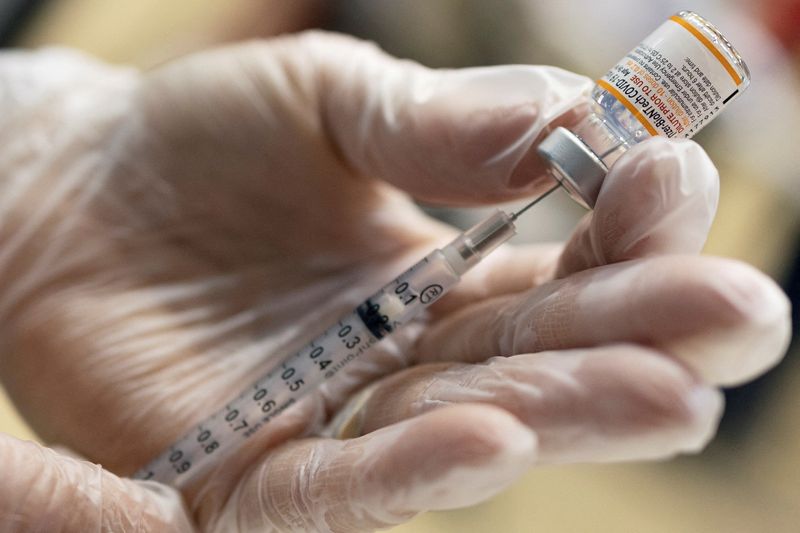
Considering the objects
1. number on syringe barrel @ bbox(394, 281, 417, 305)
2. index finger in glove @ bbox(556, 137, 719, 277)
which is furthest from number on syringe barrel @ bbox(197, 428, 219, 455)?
index finger in glove @ bbox(556, 137, 719, 277)

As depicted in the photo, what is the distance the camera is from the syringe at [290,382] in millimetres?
708

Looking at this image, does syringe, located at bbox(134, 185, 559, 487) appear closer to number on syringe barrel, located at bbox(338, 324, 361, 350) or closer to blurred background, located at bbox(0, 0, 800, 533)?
number on syringe barrel, located at bbox(338, 324, 361, 350)

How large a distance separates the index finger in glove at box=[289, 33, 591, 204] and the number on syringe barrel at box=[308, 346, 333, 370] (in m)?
0.22

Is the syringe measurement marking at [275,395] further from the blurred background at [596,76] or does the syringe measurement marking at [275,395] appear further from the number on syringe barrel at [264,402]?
the blurred background at [596,76]

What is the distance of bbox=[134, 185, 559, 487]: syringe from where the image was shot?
71cm

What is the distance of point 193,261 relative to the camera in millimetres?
929

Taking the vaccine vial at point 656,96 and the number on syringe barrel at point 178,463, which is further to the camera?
the number on syringe barrel at point 178,463

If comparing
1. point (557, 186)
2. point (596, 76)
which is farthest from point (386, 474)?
point (596, 76)

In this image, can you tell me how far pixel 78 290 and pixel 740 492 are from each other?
1142 millimetres

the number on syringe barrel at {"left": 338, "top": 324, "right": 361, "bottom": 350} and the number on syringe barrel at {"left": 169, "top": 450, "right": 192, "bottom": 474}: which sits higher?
the number on syringe barrel at {"left": 338, "top": 324, "right": 361, "bottom": 350}

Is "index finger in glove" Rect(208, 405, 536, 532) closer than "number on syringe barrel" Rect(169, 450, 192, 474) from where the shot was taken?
Yes

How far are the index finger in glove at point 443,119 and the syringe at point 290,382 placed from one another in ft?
0.40

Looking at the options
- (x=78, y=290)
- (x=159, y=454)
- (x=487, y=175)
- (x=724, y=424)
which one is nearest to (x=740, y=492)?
(x=724, y=424)

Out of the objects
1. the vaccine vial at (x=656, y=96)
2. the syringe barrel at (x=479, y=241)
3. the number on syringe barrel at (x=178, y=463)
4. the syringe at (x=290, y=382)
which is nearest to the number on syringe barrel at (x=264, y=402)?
the syringe at (x=290, y=382)
